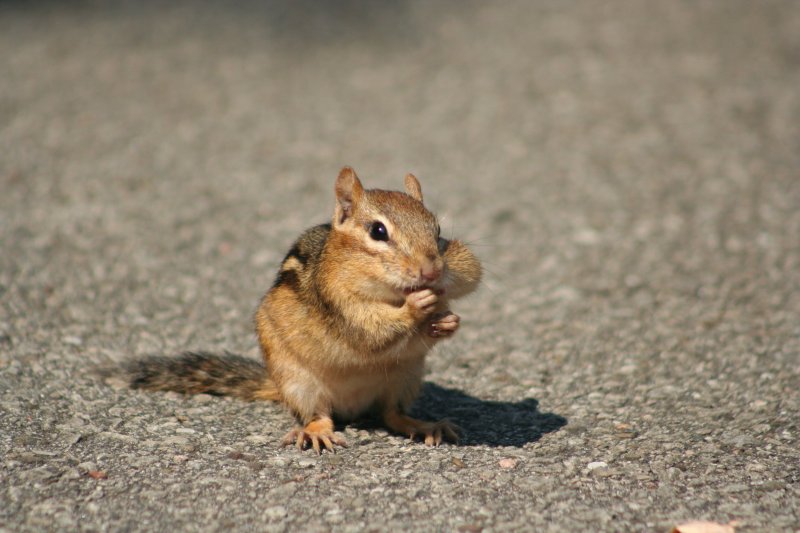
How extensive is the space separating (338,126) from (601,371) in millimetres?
4005

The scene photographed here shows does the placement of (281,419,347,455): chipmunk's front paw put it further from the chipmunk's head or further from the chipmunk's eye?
the chipmunk's eye

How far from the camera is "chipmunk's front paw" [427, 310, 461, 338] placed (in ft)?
10.3

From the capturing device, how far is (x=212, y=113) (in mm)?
7801

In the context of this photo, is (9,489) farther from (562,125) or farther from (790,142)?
(790,142)

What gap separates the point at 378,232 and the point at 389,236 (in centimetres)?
6

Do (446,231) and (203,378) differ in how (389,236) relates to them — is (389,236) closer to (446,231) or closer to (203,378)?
(203,378)

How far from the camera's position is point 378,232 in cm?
319

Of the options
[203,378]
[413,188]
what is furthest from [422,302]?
[203,378]

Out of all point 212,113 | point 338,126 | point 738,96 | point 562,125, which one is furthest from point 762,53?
point 212,113

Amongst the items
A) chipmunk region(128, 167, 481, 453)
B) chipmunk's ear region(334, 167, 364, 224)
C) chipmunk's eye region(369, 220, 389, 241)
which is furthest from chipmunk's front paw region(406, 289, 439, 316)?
chipmunk's ear region(334, 167, 364, 224)

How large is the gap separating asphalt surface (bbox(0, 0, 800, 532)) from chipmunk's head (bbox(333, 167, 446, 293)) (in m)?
0.68

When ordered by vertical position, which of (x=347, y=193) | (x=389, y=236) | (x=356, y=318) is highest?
(x=347, y=193)

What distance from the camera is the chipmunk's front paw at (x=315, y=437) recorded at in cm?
336

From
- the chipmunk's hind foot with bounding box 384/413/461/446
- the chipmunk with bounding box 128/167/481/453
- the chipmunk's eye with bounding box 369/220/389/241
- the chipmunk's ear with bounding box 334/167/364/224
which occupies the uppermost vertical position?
the chipmunk's ear with bounding box 334/167/364/224
